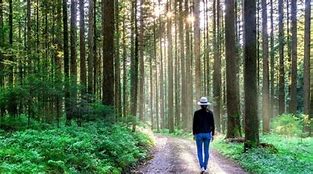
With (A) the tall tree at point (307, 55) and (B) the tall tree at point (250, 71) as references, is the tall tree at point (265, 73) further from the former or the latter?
(B) the tall tree at point (250, 71)

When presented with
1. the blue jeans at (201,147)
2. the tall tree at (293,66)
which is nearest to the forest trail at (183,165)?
the blue jeans at (201,147)

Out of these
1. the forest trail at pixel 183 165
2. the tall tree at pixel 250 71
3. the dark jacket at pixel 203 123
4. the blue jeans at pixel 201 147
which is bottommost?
the forest trail at pixel 183 165

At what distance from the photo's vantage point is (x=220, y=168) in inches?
465

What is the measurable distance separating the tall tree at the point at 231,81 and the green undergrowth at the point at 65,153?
7250 mm

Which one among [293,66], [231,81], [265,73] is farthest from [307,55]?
[231,81]

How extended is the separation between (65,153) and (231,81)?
12245mm

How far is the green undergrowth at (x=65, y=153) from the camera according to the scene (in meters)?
7.57

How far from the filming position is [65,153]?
29.4ft

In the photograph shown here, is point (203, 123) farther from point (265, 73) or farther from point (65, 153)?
point (265, 73)

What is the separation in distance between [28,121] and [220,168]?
7.11 meters

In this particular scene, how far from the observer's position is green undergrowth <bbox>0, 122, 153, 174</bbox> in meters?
7.57

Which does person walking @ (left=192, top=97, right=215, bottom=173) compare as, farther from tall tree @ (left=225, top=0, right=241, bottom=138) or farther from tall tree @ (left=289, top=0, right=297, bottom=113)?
tall tree @ (left=289, top=0, right=297, bottom=113)

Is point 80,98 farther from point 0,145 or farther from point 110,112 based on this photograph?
point 0,145

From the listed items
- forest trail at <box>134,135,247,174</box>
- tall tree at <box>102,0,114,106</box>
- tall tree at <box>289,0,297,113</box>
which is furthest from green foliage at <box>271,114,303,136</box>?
tall tree at <box>102,0,114,106</box>
